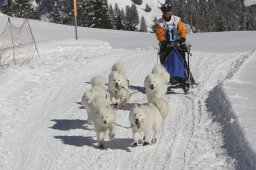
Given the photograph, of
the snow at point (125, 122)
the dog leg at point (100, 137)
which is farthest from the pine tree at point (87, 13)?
the dog leg at point (100, 137)

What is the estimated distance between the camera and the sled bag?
9.26 meters

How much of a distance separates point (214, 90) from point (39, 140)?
399cm

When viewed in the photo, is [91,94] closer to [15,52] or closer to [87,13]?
[15,52]

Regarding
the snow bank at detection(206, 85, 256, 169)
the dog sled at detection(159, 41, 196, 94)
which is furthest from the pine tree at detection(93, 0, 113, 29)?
the snow bank at detection(206, 85, 256, 169)

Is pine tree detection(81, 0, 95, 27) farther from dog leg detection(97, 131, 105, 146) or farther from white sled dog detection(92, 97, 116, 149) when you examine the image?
dog leg detection(97, 131, 105, 146)

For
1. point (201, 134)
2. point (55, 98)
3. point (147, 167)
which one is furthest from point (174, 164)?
point (55, 98)

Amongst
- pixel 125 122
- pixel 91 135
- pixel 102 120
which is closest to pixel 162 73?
pixel 125 122

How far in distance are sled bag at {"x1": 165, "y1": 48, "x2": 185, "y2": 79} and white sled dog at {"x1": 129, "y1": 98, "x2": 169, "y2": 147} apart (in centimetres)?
285

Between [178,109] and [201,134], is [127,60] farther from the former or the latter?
[201,134]

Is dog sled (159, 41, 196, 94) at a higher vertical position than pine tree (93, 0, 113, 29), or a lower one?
lower

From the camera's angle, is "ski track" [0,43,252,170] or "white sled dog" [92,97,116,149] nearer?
"ski track" [0,43,252,170]

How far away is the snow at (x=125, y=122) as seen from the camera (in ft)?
Result: 18.9

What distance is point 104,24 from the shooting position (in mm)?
45094

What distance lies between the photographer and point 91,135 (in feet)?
22.6
